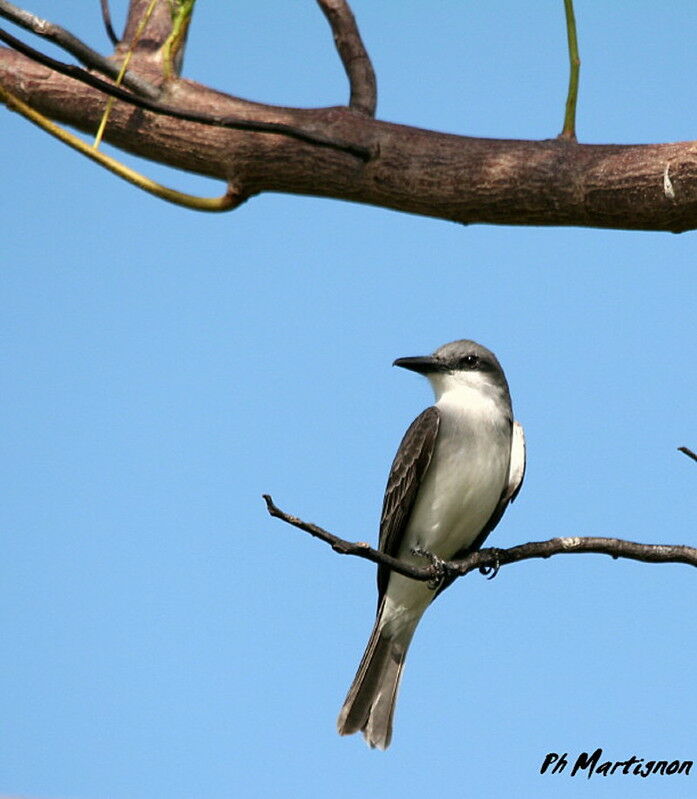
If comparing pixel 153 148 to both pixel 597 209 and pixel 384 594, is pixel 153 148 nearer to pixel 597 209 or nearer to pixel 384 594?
pixel 597 209

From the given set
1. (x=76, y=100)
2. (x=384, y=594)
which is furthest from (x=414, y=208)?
(x=384, y=594)

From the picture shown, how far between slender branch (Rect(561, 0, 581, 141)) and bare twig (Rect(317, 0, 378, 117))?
0.79 meters

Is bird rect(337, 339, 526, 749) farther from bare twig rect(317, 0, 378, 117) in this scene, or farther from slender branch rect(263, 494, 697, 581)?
bare twig rect(317, 0, 378, 117)

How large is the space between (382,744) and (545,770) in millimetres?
1979

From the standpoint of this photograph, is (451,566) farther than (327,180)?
Yes

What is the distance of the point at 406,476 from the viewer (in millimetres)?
6754

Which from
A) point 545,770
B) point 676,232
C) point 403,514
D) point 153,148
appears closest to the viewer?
point 676,232

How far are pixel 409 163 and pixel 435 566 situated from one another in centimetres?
220

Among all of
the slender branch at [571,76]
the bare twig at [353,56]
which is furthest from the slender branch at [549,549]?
the bare twig at [353,56]

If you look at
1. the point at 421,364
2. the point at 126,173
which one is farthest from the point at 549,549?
the point at 421,364

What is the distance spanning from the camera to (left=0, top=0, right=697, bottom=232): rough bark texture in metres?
3.82

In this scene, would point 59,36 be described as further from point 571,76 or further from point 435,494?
point 435,494

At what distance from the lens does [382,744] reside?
681cm

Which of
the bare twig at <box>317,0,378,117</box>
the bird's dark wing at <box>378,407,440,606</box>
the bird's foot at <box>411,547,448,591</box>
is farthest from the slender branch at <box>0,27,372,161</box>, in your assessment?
the bird's dark wing at <box>378,407,440,606</box>
